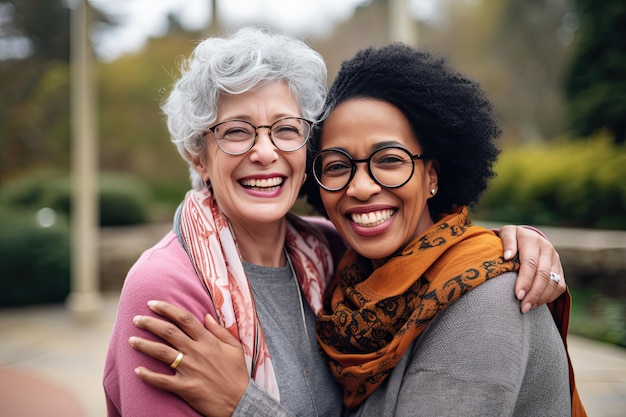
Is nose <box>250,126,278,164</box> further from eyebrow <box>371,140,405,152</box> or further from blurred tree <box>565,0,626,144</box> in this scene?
blurred tree <box>565,0,626,144</box>

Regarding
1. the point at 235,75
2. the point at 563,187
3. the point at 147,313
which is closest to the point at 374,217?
the point at 235,75

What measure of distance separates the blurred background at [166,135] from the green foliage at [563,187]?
2cm

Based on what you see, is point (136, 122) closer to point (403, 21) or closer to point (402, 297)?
point (403, 21)

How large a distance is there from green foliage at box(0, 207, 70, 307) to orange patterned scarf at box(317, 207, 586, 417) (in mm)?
6683

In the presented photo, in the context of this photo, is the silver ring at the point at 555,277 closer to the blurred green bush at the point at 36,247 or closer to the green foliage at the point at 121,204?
the blurred green bush at the point at 36,247

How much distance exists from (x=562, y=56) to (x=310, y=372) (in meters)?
12.0

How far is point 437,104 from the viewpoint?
69.3 inches

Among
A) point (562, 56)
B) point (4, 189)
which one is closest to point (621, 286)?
point (562, 56)

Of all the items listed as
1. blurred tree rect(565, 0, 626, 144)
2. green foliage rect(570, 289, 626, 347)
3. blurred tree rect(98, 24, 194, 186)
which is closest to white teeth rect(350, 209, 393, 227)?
green foliage rect(570, 289, 626, 347)

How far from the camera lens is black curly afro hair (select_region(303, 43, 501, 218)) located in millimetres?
1770

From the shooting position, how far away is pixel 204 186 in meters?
2.01

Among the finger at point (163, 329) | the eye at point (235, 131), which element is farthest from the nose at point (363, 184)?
the finger at point (163, 329)

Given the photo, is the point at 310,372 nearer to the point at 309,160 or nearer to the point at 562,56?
the point at 309,160

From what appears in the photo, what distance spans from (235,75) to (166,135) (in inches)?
402
